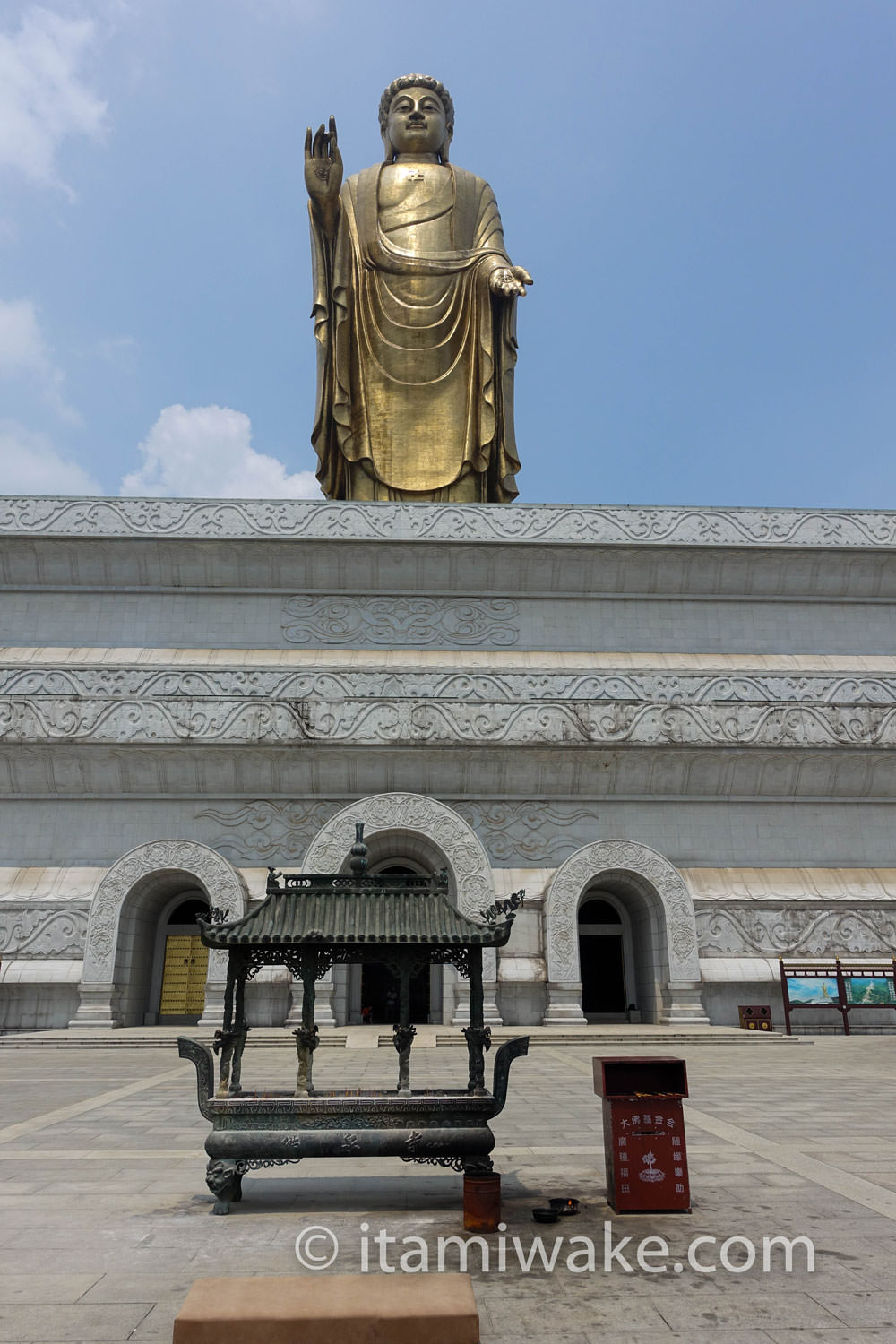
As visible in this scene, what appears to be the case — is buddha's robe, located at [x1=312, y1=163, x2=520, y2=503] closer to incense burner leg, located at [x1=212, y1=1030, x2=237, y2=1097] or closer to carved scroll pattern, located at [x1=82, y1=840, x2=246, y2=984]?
carved scroll pattern, located at [x1=82, y1=840, x2=246, y2=984]

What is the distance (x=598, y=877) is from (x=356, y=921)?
35.4 ft

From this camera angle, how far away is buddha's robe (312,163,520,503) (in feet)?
72.8

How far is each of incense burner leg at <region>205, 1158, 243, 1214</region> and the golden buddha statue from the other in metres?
18.1

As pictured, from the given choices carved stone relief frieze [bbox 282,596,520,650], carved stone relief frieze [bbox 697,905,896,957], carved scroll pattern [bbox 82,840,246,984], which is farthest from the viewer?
carved stone relief frieze [bbox 282,596,520,650]

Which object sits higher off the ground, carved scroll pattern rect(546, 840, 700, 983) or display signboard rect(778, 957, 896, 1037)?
carved scroll pattern rect(546, 840, 700, 983)

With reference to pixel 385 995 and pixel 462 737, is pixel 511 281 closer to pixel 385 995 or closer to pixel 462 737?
pixel 462 737

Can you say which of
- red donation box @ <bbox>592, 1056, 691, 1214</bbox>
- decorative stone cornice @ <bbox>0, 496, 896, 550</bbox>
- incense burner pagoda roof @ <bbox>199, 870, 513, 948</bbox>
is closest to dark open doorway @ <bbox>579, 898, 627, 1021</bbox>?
decorative stone cornice @ <bbox>0, 496, 896, 550</bbox>

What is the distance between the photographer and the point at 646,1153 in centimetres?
501

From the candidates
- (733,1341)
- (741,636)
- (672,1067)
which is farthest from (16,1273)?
(741,636)

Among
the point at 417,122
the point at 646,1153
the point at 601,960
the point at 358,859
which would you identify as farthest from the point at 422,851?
the point at 417,122

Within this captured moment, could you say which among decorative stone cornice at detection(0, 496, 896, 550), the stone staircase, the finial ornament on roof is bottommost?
the stone staircase

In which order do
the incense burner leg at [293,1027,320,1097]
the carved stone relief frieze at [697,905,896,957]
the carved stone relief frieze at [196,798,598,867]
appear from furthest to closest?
the carved stone relief frieze at [196,798,598,867] < the carved stone relief frieze at [697,905,896,957] < the incense burner leg at [293,1027,320,1097]

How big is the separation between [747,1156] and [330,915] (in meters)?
3.22

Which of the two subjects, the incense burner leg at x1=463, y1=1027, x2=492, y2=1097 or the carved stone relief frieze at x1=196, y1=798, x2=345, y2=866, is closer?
the incense burner leg at x1=463, y1=1027, x2=492, y2=1097
